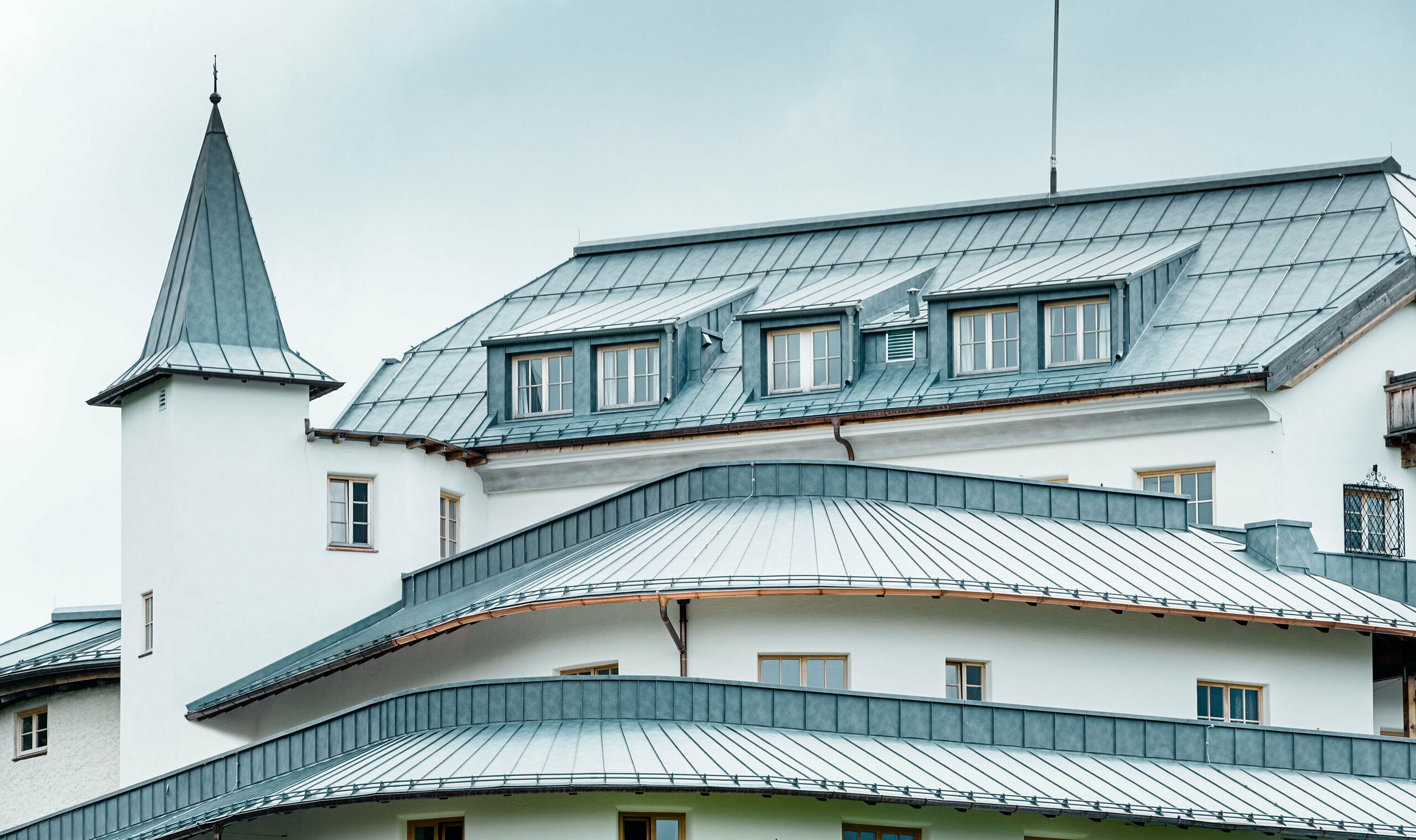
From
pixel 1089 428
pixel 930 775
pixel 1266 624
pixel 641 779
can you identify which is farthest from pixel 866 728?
pixel 1089 428

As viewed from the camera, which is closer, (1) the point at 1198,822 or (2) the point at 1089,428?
(1) the point at 1198,822

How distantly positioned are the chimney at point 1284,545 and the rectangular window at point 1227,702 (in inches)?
90.3

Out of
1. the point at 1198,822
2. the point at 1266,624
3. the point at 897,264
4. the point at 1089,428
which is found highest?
the point at 897,264

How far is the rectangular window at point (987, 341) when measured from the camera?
52.4 meters

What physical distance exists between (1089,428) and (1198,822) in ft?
44.3

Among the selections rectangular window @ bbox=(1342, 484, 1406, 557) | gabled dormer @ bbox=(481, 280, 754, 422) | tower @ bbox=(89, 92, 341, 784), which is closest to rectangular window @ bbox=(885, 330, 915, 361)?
gabled dormer @ bbox=(481, 280, 754, 422)

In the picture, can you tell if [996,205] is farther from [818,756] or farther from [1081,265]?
[818,756]

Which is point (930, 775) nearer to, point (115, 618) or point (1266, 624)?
point (1266, 624)

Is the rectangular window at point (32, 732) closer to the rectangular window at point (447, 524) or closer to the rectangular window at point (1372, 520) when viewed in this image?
the rectangular window at point (447, 524)

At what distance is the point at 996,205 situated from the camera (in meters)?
58.6

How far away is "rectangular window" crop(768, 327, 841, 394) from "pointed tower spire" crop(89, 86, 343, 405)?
9.38 m

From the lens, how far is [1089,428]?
50062 mm

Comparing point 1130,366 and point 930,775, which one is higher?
point 1130,366

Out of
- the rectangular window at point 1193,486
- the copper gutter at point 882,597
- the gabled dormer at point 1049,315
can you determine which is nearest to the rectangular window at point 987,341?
the gabled dormer at point 1049,315
